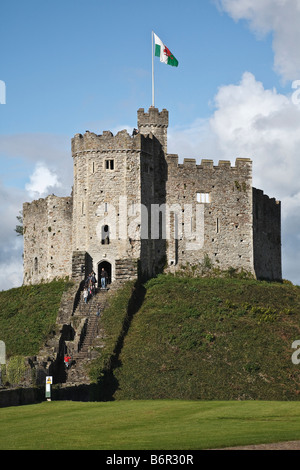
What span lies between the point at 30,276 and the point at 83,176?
1239 cm

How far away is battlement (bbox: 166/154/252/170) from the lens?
2724 inches

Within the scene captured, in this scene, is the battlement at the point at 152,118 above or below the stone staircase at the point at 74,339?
above

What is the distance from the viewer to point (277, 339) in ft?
177

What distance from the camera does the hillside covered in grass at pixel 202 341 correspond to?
1875 inches

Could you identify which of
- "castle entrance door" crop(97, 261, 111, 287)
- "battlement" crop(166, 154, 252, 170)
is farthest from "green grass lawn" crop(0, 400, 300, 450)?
"battlement" crop(166, 154, 252, 170)

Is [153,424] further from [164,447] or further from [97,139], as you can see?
[97,139]

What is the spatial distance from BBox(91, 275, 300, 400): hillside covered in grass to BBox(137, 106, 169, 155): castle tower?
12631 mm

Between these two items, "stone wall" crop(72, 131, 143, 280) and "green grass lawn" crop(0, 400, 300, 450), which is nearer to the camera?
"green grass lawn" crop(0, 400, 300, 450)

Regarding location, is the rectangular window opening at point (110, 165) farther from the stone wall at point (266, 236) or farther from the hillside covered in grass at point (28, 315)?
the stone wall at point (266, 236)

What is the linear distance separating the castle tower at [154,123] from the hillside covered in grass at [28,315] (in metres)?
14.7

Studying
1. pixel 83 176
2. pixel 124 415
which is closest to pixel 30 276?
pixel 83 176

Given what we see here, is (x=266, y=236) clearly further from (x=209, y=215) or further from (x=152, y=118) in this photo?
(x=152, y=118)

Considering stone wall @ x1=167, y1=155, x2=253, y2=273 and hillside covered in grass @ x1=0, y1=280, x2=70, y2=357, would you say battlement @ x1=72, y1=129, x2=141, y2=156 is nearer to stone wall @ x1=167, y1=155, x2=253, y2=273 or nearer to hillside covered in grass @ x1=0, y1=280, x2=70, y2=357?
stone wall @ x1=167, y1=155, x2=253, y2=273

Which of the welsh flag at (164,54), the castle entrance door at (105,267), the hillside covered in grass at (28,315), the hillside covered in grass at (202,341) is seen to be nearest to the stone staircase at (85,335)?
the hillside covered in grass at (202,341)
